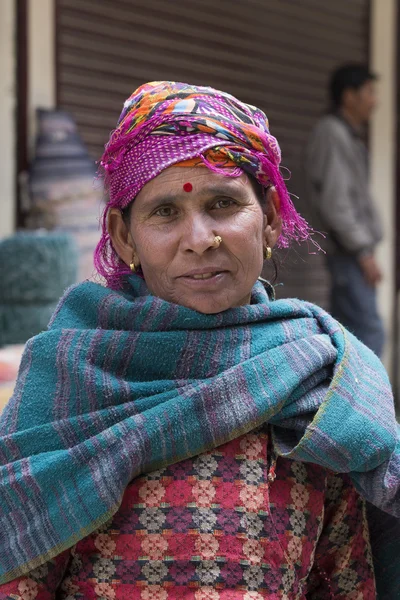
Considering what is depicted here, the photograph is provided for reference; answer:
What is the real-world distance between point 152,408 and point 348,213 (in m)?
4.45

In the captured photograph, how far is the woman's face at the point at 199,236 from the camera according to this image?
159 cm

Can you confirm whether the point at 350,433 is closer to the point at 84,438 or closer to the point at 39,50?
the point at 84,438

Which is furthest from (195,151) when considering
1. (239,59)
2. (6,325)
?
(239,59)

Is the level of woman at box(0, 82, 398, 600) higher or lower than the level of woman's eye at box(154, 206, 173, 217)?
lower

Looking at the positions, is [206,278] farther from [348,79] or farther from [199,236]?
[348,79]

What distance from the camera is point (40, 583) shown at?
1.57m

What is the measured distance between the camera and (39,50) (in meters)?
5.16

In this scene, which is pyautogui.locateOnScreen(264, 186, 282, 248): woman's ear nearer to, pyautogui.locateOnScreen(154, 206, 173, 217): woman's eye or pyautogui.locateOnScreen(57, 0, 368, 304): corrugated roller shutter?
pyautogui.locateOnScreen(154, 206, 173, 217): woman's eye

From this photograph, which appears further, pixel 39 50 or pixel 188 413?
pixel 39 50

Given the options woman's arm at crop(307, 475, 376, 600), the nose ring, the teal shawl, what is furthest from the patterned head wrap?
woman's arm at crop(307, 475, 376, 600)

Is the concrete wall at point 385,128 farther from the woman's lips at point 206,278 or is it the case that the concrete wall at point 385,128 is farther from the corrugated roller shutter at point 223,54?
the woman's lips at point 206,278

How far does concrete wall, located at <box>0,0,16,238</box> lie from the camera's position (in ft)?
16.5

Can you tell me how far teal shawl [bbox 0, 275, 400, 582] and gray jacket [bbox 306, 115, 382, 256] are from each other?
13.9ft

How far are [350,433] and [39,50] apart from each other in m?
4.13
